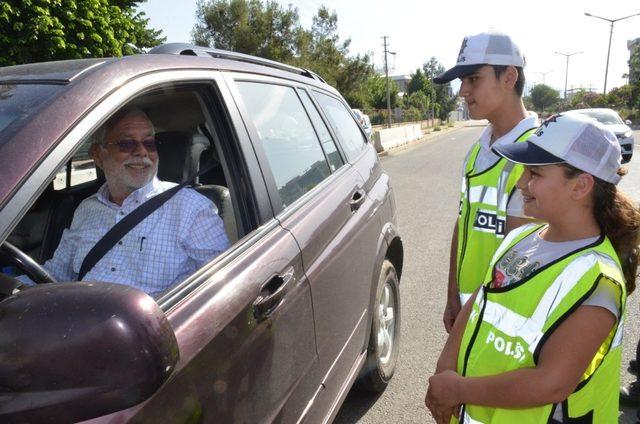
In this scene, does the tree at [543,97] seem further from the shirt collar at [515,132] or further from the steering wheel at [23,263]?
the steering wheel at [23,263]

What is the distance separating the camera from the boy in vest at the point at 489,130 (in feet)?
6.93

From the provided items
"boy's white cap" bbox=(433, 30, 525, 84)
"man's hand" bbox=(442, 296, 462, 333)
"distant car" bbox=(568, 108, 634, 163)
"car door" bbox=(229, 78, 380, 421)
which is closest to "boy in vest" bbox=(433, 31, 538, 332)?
"boy's white cap" bbox=(433, 30, 525, 84)

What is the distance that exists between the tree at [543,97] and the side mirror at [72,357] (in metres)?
134

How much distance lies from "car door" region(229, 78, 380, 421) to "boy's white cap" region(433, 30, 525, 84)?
832 mm

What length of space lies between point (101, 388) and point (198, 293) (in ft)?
1.89

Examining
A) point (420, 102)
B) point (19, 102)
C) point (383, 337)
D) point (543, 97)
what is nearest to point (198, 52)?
point (19, 102)

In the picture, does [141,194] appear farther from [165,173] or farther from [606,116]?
[606,116]

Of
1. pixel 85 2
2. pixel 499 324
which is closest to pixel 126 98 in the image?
pixel 499 324

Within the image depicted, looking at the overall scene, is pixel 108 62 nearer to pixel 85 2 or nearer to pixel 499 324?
pixel 499 324

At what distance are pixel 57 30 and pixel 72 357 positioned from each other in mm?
15580

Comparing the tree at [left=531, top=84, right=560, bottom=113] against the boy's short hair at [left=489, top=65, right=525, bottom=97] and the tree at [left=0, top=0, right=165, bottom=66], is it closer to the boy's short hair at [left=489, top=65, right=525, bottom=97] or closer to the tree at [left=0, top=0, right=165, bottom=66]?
the tree at [left=0, top=0, right=165, bottom=66]

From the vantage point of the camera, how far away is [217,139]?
1.99m

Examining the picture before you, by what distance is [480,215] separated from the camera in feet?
7.11

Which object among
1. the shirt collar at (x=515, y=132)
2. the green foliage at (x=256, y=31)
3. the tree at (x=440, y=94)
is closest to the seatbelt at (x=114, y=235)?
the shirt collar at (x=515, y=132)
